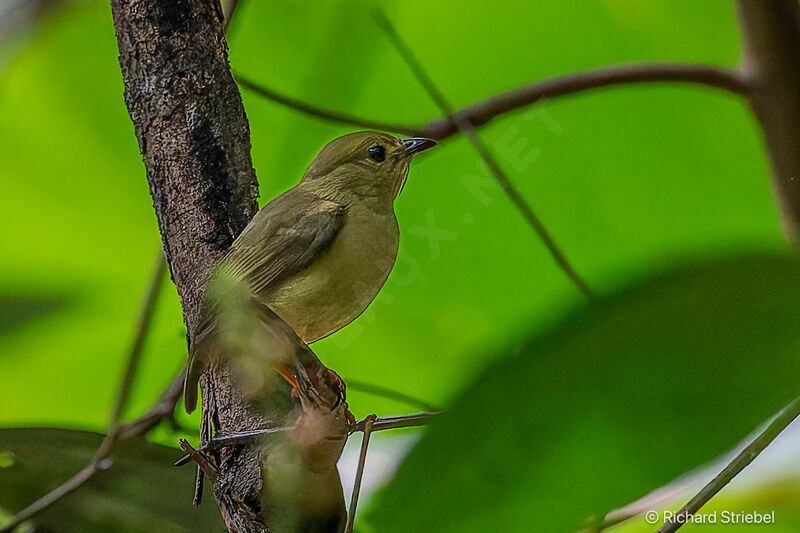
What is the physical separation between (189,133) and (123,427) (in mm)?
493

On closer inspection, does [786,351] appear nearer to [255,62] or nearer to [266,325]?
[266,325]

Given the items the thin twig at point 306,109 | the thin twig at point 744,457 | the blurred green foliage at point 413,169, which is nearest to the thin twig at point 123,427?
the blurred green foliage at point 413,169

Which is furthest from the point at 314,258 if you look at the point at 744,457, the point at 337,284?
the point at 744,457

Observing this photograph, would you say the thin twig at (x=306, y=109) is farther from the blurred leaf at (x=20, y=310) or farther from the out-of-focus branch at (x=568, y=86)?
the blurred leaf at (x=20, y=310)

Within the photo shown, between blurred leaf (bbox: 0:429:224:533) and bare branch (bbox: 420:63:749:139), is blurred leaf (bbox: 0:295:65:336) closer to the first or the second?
blurred leaf (bbox: 0:429:224:533)

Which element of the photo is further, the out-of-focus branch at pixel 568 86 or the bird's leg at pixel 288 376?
the out-of-focus branch at pixel 568 86

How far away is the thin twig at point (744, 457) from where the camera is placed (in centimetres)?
34

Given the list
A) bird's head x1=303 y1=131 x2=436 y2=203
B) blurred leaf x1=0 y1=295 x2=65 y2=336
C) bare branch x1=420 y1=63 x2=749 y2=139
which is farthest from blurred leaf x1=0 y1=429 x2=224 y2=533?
bare branch x1=420 y1=63 x2=749 y2=139

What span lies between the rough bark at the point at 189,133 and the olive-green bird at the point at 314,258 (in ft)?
0.19

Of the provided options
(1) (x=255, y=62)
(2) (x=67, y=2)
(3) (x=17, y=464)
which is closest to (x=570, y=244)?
(1) (x=255, y=62)

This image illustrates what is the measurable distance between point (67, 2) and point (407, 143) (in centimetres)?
105

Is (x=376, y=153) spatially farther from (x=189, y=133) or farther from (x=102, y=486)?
(x=102, y=486)

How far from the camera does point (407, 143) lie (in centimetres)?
141

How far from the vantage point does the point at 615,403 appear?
319mm
